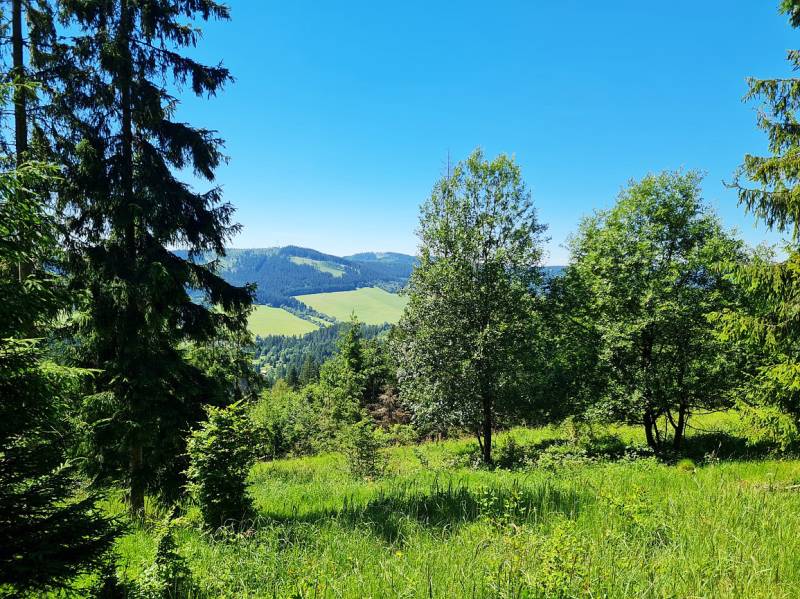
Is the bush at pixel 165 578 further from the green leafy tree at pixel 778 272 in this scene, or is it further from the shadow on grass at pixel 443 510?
the green leafy tree at pixel 778 272

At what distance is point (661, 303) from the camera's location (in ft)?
40.5

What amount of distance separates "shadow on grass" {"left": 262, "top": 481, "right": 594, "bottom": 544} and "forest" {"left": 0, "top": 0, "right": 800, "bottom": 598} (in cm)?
7

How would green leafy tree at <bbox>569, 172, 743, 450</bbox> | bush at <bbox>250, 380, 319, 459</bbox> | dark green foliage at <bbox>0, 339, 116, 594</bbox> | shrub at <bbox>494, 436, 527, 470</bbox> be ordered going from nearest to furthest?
dark green foliage at <bbox>0, 339, 116, 594</bbox> < green leafy tree at <bbox>569, 172, 743, 450</bbox> < shrub at <bbox>494, 436, 527, 470</bbox> < bush at <bbox>250, 380, 319, 459</bbox>

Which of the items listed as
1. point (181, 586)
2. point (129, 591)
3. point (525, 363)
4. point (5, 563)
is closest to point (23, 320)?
point (5, 563)

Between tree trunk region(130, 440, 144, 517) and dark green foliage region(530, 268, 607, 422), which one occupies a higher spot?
dark green foliage region(530, 268, 607, 422)

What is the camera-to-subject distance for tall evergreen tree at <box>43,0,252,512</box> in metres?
8.46

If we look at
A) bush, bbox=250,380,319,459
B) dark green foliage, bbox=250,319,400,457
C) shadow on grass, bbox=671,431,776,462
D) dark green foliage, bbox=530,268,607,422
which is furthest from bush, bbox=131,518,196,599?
bush, bbox=250,380,319,459

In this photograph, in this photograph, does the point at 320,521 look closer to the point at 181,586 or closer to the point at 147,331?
the point at 181,586

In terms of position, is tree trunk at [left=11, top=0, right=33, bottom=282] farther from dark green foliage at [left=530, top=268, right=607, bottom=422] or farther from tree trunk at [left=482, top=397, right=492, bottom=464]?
dark green foliage at [left=530, top=268, right=607, bottom=422]

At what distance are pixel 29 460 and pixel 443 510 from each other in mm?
5298

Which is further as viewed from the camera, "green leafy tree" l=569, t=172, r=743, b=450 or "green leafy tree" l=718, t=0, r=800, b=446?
"green leafy tree" l=569, t=172, r=743, b=450

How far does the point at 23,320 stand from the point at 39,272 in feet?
15.1

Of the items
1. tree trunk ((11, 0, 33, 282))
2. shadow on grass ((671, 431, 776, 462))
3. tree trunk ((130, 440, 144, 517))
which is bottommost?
shadow on grass ((671, 431, 776, 462))

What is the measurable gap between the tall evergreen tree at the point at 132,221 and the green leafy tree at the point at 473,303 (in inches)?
302
